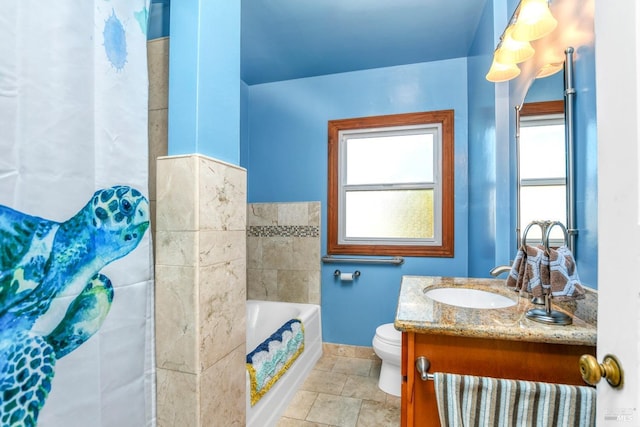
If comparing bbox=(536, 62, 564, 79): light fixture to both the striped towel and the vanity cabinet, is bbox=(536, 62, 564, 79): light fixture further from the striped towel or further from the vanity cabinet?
the striped towel

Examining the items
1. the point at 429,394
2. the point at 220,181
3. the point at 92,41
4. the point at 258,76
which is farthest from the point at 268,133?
the point at 429,394

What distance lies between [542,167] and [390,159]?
53.7 inches

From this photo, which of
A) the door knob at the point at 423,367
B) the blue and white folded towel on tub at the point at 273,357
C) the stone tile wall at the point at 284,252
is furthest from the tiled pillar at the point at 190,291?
the stone tile wall at the point at 284,252

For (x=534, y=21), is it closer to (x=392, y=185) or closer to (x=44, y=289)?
(x=392, y=185)

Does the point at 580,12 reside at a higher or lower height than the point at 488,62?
lower

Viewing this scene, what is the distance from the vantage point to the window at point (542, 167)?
119 cm

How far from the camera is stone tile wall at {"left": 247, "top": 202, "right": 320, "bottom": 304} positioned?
8.73 feet

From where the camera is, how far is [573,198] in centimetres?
111

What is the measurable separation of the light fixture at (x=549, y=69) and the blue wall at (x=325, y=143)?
1.03 metres

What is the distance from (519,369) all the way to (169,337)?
46.2 inches

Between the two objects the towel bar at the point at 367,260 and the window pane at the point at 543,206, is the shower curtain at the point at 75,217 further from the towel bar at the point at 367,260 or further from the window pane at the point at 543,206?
the towel bar at the point at 367,260

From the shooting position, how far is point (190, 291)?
1019 millimetres

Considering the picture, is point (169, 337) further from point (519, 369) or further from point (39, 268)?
point (519, 369)

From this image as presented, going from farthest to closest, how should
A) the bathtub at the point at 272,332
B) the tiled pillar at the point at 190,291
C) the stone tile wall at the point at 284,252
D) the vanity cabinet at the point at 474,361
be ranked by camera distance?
the stone tile wall at the point at 284,252, the bathtub at the point at 272,332, the tiled pillar at the point at 190,291, the vanity cabinet at the point at 474,361
